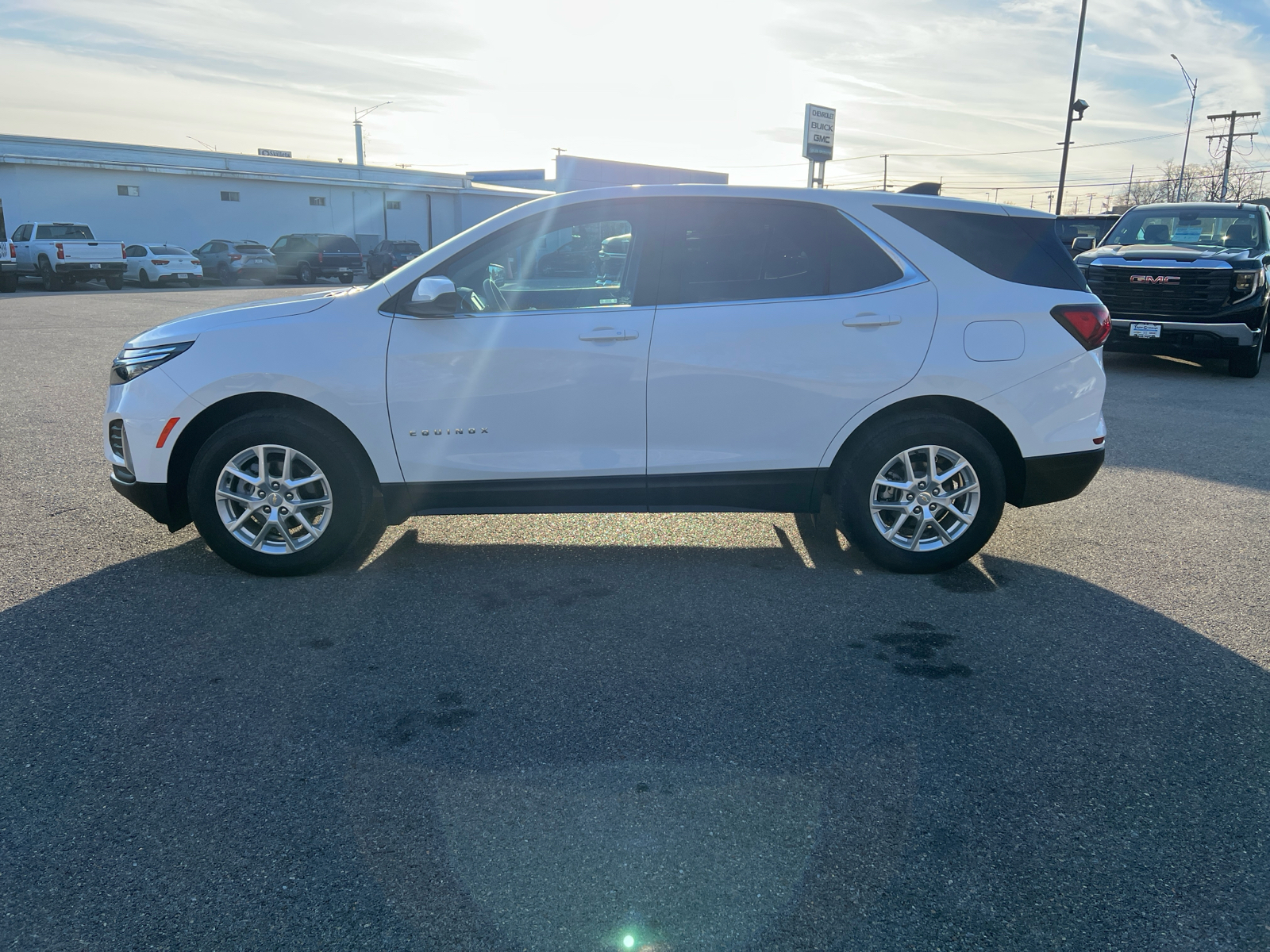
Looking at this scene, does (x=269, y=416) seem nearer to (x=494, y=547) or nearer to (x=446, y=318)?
(x=446, y=318)

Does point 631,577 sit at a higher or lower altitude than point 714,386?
lower

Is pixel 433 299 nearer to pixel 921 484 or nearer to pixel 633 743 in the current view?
pixel 633 743

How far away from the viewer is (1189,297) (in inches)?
452

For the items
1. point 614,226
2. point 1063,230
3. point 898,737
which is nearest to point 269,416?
point 614,226

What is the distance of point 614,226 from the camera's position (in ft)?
15.6

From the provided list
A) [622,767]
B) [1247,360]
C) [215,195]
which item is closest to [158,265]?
[215,195]

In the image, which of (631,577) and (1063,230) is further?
(1063,230)

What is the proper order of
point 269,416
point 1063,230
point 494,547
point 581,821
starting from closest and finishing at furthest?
1. point 581,821
2. point 269,416
3. point 494,547
4. point 1063,230

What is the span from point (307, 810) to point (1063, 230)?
17166 mm

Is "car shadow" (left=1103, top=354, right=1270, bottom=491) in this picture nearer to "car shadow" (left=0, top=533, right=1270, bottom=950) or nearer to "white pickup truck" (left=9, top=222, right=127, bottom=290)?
"car shadow" (left=0, top=533, right=1270, bottom=950)

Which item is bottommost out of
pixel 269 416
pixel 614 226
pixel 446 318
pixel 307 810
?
pixel 307 810

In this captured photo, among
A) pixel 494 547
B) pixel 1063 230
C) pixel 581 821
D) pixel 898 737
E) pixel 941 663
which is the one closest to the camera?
pixel 581 821

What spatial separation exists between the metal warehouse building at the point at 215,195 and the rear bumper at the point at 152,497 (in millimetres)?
28249

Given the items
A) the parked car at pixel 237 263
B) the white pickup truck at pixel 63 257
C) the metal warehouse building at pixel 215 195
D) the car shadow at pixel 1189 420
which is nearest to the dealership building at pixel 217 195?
the metal warehouse building at pixel 215 195
